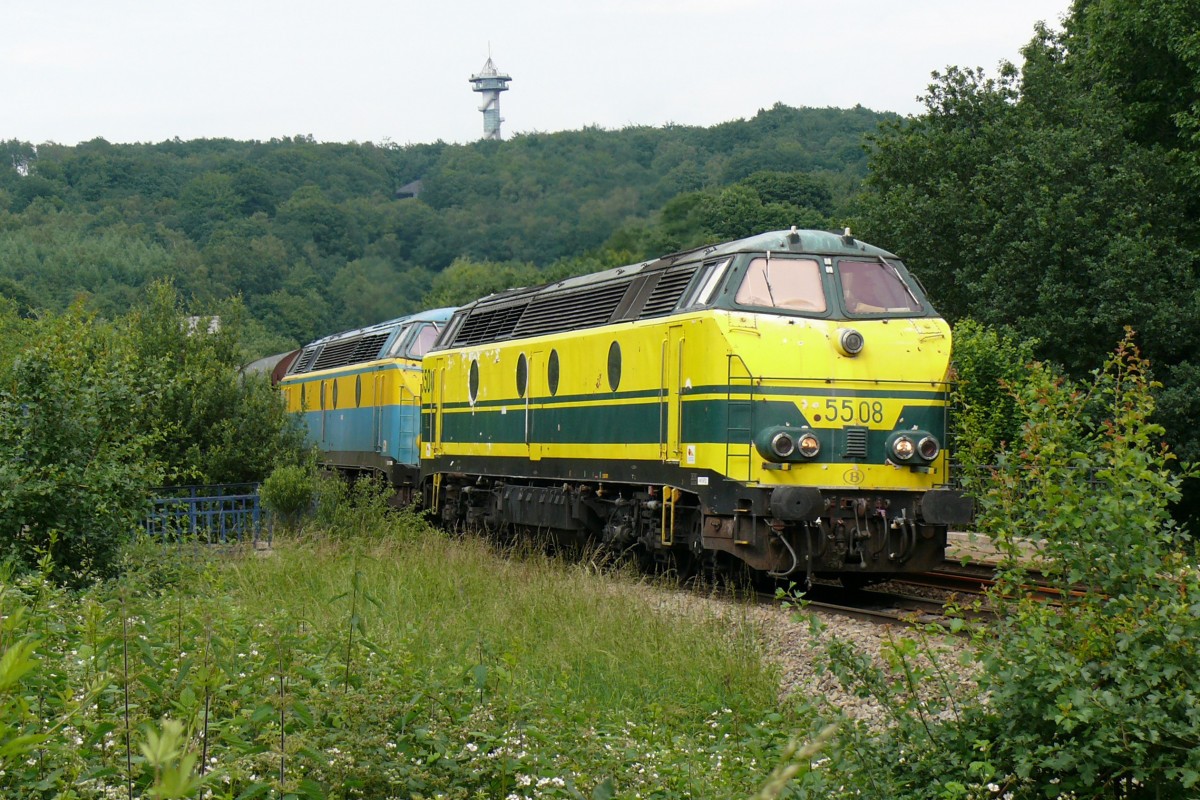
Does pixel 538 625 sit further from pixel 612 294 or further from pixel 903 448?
pixel 612 294

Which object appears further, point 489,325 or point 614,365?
point 489,325

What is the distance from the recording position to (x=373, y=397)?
23.9 m

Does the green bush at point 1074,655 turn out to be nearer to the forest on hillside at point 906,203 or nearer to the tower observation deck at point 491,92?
the forest on hillside at point 906,203

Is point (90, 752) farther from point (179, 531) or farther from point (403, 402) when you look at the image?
point (403, 402)

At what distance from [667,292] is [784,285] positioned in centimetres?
146

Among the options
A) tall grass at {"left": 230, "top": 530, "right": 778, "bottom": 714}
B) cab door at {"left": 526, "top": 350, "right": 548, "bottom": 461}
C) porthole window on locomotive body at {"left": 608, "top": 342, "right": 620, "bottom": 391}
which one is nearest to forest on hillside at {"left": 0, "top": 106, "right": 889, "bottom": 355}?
cab door at {"left": 526, "top": 350, "right": 548, "bottom": 461}

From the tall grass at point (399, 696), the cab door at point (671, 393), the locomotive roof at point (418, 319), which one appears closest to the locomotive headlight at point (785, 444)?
the cab door at point (671, 393)

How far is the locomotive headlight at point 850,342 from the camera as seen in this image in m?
12.7

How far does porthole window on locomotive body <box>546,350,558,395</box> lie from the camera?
16.1 meters

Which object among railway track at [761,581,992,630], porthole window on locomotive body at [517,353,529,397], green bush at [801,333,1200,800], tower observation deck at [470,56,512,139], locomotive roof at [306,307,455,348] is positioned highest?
tower observation deck at [470,56,512,139]

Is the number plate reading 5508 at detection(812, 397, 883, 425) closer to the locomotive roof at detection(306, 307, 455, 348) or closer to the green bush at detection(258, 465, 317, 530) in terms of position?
the green bush at detection(258, 465, 317, 530)

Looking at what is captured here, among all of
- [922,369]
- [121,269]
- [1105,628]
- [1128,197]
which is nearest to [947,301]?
[1128,197]

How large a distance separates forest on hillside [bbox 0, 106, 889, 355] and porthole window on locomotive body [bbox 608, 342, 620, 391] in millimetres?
9947

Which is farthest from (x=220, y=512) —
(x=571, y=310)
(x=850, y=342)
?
(x=850, y=342)
